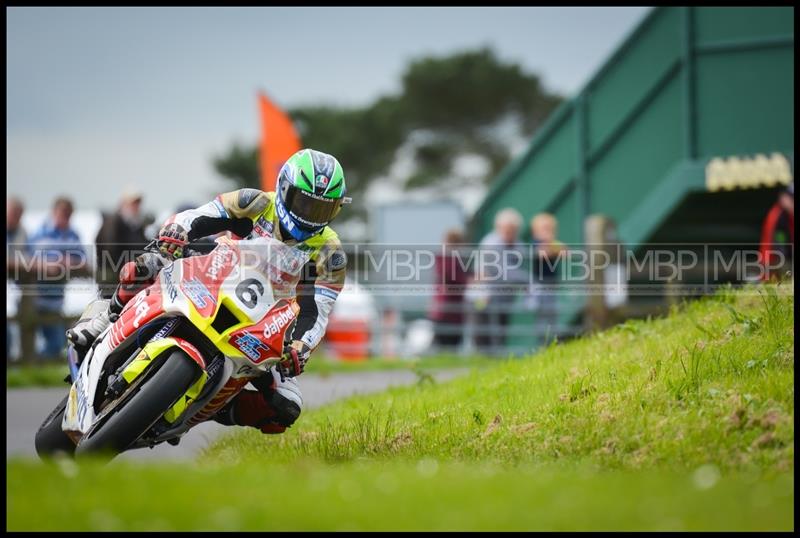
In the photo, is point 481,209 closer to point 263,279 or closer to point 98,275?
point 98,275

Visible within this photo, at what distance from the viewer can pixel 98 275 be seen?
17719 millimetres

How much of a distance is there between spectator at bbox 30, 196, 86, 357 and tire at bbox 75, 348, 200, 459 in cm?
1088

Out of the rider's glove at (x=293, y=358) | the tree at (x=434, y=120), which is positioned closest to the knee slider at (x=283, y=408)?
the rider's glove at (x=293, y=358)

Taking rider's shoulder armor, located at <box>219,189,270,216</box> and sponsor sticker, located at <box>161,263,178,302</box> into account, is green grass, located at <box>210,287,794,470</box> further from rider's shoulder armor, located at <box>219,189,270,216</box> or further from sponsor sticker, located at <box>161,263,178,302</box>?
rider's shoulder armor, located at <box>219,189,270,216</box>

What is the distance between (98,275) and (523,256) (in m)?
6.44

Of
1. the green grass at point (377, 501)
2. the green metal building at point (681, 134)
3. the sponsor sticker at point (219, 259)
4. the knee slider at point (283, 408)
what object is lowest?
the green grass at point (377, 501)

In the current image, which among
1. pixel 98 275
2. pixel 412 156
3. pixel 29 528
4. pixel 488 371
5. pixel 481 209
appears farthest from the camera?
pixel 412 156

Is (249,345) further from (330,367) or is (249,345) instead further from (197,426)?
(330,367)

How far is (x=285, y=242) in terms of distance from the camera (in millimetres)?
7723

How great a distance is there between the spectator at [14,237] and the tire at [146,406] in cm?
1069

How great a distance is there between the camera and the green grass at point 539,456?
5066 mm

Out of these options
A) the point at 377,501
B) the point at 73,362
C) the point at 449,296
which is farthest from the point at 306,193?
the point at 449,296

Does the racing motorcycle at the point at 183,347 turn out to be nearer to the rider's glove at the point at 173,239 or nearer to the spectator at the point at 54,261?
the rider's glove at the point at 173,239

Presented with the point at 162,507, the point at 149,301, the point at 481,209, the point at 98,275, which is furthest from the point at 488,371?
the point at 481,209
